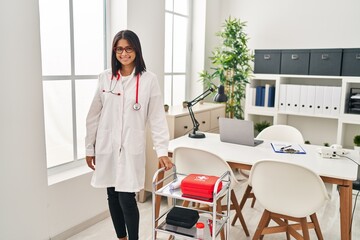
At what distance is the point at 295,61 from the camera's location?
A: 392cm

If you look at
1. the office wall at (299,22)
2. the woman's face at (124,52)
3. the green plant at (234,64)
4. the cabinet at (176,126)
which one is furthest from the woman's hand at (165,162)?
the office wall at (299,22)

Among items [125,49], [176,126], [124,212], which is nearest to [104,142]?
[124,212]

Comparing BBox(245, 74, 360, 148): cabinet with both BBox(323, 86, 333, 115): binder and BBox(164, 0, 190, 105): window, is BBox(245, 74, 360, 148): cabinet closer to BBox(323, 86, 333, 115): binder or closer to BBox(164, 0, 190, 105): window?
BBox(323, 86, 333, 115): binder

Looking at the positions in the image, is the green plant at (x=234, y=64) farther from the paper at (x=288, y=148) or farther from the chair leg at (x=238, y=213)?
the chair leg at (x=238, y=213)

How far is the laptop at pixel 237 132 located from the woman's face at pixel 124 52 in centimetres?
100

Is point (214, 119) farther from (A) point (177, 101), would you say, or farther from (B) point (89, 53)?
(B) point (89, 53)

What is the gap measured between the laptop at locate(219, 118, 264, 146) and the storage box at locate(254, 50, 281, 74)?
1501 mm

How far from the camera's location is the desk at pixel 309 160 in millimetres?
2092

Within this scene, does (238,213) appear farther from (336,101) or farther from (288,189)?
(336,101)

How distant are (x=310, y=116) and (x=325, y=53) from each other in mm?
774

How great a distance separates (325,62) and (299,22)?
0.70 metres

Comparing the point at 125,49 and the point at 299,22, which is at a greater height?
the point at 299,22

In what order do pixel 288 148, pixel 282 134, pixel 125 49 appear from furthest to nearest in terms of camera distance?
pixel 282 134, pixel 288 148, pixel 125 49

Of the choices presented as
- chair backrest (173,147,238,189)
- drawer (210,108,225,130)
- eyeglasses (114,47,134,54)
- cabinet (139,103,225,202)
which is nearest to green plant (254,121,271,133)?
drawer (210,108,225,130)
